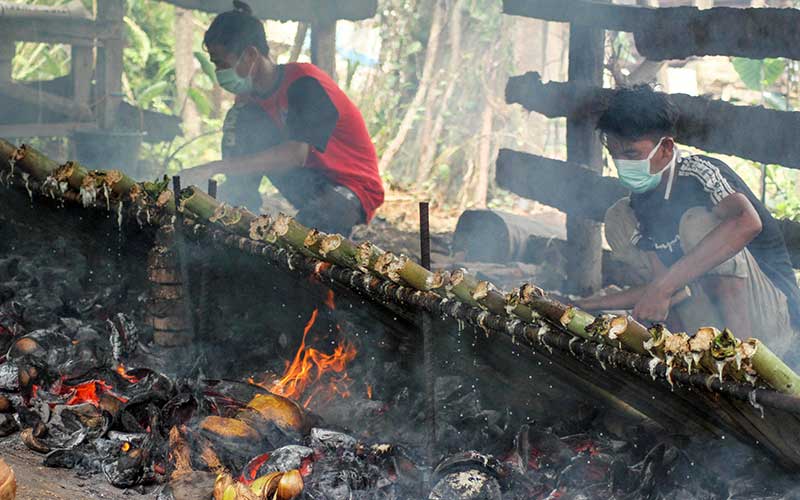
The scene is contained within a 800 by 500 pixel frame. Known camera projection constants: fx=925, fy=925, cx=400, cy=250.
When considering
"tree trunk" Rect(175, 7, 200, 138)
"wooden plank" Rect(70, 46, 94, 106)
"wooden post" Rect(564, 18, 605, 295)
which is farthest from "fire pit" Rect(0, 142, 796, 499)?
"tree trunk" Rect(175, 7, 200, 138)

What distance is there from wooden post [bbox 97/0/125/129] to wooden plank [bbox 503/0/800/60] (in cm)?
563

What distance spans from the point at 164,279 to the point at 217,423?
1124 mm

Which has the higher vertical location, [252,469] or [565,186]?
[565,186]

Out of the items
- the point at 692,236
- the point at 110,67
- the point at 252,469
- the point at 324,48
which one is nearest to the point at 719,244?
the point at 692,236

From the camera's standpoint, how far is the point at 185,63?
49.6 feet

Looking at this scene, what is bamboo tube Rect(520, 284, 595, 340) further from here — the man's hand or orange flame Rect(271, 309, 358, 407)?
the man's hand

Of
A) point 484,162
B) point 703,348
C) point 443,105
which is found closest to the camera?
point 703,348

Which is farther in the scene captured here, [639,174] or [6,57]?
[6,57]

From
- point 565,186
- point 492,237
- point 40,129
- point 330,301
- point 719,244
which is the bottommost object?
point 492,237

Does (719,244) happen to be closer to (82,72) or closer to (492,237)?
(492,237)

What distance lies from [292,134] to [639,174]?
2.79m

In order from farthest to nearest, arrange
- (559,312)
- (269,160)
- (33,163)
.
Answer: (269,160) < (33,163) < (559,312)

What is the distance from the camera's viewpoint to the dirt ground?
128 inches

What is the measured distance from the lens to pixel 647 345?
8.88 feet
